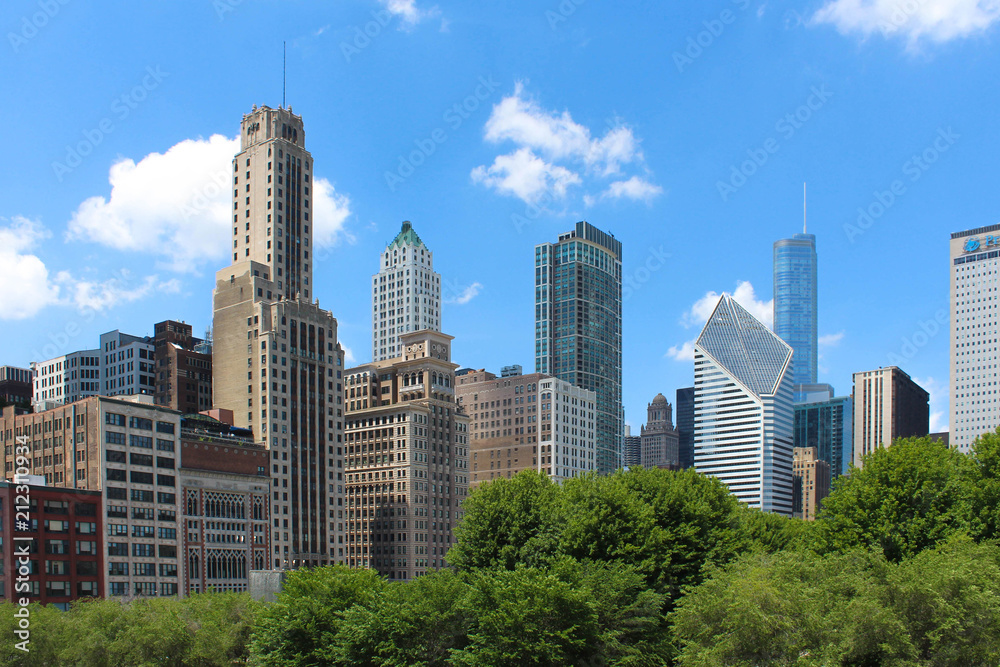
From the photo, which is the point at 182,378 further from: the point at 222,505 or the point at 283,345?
the point at 222,505

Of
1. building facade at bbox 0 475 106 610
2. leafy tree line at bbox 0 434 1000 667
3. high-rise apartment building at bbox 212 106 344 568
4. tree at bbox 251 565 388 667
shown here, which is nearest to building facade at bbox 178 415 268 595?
high-rise apartment building at bbox 212 106 344 568

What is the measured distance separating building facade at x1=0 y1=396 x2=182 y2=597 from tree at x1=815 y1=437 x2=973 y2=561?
101 metres

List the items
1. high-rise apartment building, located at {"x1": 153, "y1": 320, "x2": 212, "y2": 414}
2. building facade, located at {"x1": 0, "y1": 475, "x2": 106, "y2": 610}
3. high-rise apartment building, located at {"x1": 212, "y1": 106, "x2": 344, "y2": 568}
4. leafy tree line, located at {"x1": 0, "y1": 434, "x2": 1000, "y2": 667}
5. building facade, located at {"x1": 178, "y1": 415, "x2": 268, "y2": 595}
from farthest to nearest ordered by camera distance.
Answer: high-rise apartment building, located at {"x1": 153, "y1": 320, "x2": 212, "y2": 414} < high-rise apartment building, located at {"x1": 212, "y1": 106, "x2": 344, "y2": 568} < building facade, located at {"x1": 178, "y1": 415, "x2": 268, "y2": 595} < building facade, located at {"x1": 0, "y1": 475, "x2": 106, "y2": 610} < leafy tree line, located at {"x1": 0, "y1": 434, "x2": 1000, "y2": 667}

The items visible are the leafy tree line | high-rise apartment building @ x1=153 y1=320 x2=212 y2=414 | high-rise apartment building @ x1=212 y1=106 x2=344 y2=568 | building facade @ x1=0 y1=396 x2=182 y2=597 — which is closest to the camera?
the leafy tree line

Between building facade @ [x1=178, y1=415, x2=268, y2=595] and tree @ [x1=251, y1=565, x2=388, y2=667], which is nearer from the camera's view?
tree @ [x1=251, y1=565, x2=388, y2=667]

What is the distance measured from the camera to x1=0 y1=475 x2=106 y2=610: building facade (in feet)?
370

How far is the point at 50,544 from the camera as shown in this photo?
123 metres

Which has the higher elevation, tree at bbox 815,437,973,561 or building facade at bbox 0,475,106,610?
tree at bbox 815,437,973,561

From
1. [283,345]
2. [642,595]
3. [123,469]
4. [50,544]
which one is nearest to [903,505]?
[642,595]

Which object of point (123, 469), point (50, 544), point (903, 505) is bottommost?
point (50, 544)

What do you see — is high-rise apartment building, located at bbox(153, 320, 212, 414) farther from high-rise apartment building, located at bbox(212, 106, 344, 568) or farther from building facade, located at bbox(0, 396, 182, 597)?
building facade, located at bbox(0, 396, 182, 597)

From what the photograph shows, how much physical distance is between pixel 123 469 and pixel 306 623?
270 feet

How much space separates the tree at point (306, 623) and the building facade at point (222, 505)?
80.4 metres

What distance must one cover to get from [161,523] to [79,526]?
1569 cm
